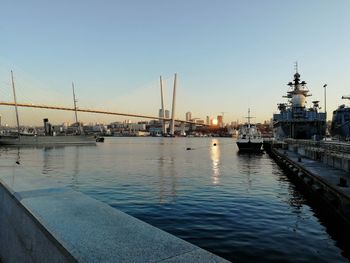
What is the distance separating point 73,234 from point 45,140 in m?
93.7

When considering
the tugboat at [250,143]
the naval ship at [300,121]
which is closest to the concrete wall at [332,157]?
the tugboat at [250,143]

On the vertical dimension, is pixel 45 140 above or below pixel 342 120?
below

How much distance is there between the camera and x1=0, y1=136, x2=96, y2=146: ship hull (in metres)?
85.8

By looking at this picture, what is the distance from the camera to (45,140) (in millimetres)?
91688

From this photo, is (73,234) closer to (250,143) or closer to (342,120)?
(250,143)

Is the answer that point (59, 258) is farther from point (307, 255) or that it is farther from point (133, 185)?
point (133, 185)

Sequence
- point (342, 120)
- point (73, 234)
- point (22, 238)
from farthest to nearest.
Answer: point (342, 120) < point (22, 238) < point (73, 234)

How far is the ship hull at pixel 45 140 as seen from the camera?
8581 centimetres

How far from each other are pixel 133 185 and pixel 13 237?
1662cm

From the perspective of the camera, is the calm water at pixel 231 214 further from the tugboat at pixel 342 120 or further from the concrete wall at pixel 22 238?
the tugboat at pixel 342 120

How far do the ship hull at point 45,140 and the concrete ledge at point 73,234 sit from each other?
87.5 m

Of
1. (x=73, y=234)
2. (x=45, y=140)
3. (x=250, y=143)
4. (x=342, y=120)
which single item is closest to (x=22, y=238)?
(x=73, y=234)

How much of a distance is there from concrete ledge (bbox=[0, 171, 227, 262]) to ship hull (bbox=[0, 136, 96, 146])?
8751 cm

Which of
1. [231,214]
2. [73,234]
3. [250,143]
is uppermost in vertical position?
[73,234]
